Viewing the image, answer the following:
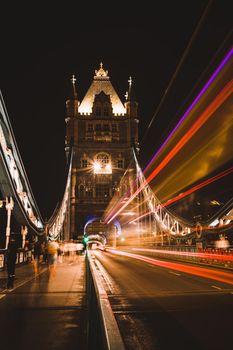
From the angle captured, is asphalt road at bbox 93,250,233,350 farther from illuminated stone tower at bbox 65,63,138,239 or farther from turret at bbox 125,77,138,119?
turret at bbox 125,77,138,119

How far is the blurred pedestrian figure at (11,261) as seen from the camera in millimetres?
12484

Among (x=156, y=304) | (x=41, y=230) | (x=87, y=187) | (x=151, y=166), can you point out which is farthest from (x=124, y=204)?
(x=156, y=304)

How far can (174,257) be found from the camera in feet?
112

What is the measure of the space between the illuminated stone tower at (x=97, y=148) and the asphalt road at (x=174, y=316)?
54.3 m

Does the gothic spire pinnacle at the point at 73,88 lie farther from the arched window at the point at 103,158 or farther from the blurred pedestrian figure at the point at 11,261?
the blurred pedestrian figure at the point at 11,261

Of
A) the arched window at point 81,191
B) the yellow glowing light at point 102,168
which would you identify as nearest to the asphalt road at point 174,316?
the arched window at point 81,191

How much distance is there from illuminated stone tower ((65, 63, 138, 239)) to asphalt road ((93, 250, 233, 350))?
5430cm

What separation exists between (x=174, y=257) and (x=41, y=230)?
12.5m

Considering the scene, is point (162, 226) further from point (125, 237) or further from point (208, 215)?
point (125, 237)

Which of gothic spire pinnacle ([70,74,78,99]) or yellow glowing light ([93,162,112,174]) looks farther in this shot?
gothic spire pinnacle ([70,74,78,99])

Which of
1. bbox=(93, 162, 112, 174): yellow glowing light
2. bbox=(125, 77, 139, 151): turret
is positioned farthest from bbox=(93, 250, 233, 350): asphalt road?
bbox=(125, 77, 139, 151): turret

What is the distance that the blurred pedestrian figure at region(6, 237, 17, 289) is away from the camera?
492 inches

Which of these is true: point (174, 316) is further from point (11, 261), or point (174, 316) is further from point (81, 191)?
point (81, 191)

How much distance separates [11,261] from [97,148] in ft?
196
